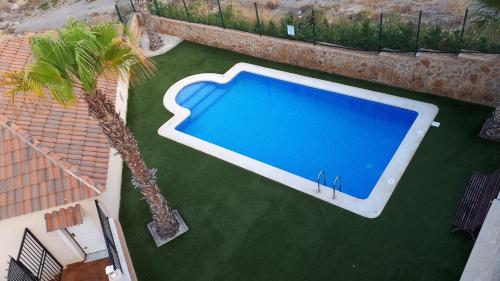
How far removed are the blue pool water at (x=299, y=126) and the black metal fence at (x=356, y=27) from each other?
8.58 feet

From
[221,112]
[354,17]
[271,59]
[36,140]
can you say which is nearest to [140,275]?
[36,140]

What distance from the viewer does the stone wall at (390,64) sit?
15.8 metres

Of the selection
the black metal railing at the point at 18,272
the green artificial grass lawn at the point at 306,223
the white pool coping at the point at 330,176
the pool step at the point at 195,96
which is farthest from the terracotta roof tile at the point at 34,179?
the pool step at the point at 195,96

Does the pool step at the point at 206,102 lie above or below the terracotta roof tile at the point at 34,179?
below

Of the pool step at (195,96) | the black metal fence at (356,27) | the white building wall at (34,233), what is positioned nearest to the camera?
the white building wall at (34,233)

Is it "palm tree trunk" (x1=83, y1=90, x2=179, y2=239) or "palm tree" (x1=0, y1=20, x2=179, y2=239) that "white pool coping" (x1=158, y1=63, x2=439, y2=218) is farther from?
"palm tree" (x1=0, y1=20, x2=179, y2=239)

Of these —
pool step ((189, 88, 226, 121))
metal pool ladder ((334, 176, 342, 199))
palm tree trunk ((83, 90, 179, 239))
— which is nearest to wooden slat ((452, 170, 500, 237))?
metal pool ladder ((334, 176, 342, 199))

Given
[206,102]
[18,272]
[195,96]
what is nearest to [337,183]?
[206,102]

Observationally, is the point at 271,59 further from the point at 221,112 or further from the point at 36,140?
the point at 36,140

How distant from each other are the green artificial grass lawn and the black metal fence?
2520 mm

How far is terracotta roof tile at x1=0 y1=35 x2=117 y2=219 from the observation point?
38.0ft

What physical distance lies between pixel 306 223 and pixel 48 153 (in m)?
8.43

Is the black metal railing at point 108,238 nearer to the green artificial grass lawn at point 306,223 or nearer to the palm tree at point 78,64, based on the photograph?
the green artificial grass lawn at point 306,223

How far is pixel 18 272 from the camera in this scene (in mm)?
10219
